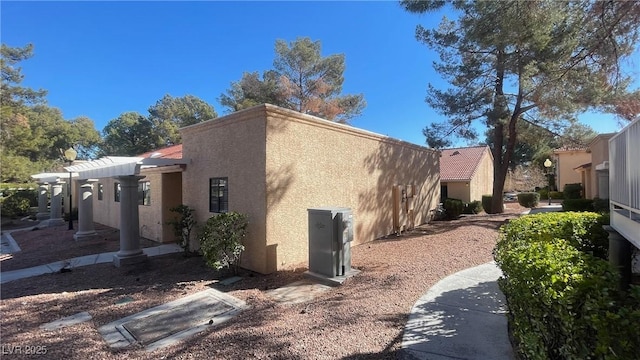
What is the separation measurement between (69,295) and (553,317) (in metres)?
8.03

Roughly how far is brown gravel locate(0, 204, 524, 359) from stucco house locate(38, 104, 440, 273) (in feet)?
3.46

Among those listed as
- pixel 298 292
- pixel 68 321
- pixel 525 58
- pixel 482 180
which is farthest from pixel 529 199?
pixel 68 321

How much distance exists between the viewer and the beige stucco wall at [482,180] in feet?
84.0

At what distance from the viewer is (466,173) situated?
25562 mm

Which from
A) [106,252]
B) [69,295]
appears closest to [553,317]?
[69,295]

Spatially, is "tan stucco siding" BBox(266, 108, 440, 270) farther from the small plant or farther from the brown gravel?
the small plant

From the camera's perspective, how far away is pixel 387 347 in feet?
12.1

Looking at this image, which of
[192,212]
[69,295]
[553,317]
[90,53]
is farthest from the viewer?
[90,53]

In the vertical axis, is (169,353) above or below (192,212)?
below

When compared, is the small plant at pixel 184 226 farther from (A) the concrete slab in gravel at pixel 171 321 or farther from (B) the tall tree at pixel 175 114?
(B) the tall tree at pixel 175 114

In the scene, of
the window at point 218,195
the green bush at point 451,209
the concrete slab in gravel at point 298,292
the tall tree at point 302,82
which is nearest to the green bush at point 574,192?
the green bush at point 451,209

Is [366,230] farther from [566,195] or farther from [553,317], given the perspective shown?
[566,195]

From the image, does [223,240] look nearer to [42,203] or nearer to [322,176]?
[322,176]

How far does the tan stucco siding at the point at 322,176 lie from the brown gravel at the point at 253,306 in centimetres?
111
